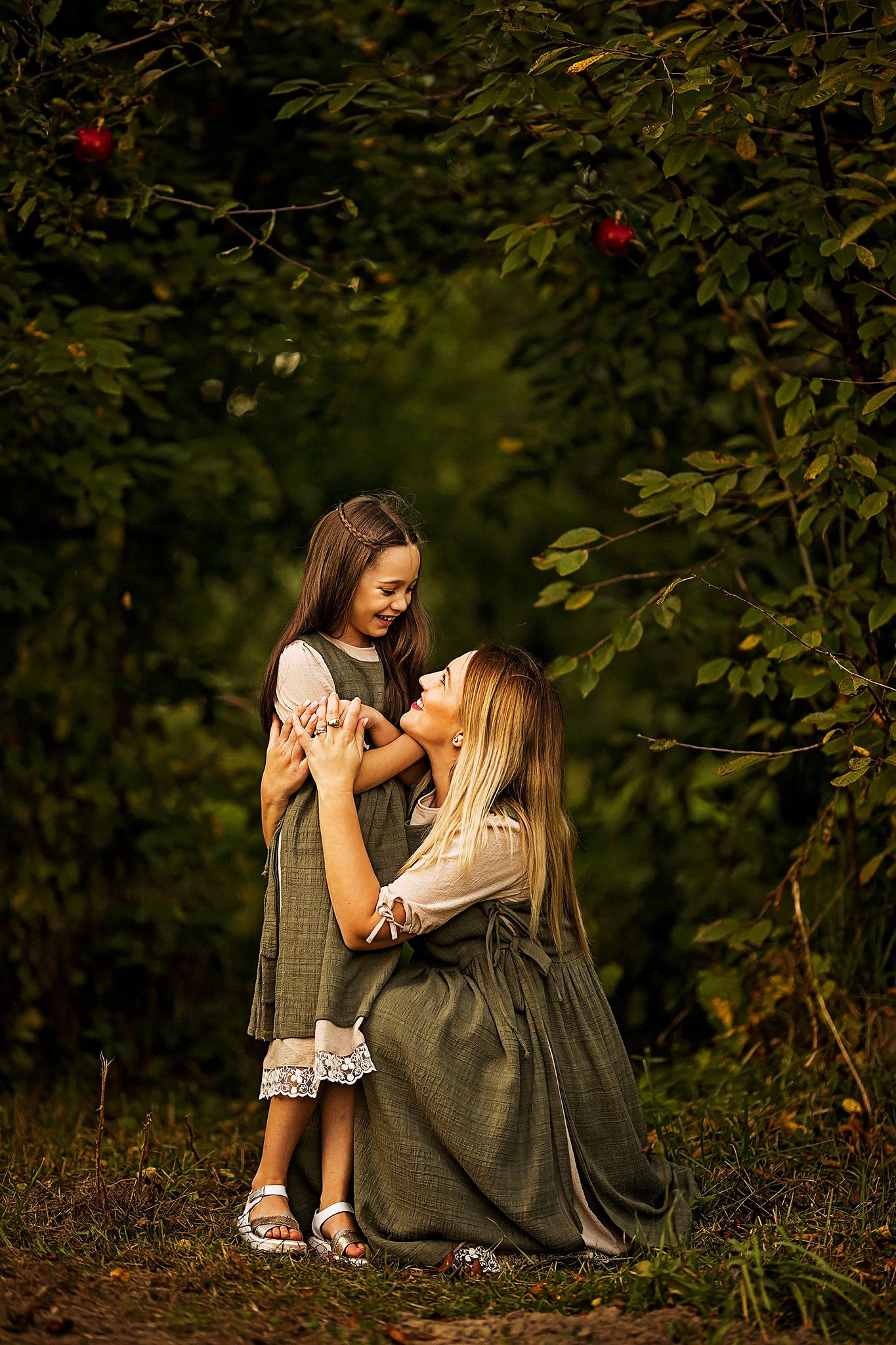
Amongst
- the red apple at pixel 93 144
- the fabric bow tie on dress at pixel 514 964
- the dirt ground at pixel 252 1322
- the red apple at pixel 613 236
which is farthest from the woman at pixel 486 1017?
the red apple at pixel 93 144

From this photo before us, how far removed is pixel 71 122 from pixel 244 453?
123 centimetres

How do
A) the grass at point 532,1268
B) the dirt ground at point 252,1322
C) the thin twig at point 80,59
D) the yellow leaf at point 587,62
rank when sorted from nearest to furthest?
the dirt ground at point 252,1322
the grass at point 532,1268
the yellow leaf at point 587,62
the thin twig at point 80,59

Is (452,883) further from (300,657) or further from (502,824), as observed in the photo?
(300,657)

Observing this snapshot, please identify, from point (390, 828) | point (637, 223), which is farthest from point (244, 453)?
point (390, 828)

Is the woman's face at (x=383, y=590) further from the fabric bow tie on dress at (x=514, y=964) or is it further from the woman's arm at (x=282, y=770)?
the fabric bow tie on dress at (x=514, y=964)

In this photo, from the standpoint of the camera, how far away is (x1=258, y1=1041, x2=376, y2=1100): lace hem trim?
8.31 ft

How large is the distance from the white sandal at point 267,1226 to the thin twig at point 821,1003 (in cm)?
152

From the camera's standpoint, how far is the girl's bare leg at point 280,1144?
2660 millimetres

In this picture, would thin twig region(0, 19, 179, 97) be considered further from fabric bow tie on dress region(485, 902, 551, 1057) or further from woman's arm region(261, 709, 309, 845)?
fabric bow tie on dress region(485, 902, 551, 1057)

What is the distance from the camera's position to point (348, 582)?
275 centimetres

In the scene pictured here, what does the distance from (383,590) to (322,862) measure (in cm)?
61

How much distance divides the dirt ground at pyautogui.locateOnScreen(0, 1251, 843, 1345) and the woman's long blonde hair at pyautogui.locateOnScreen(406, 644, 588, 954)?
80 cm

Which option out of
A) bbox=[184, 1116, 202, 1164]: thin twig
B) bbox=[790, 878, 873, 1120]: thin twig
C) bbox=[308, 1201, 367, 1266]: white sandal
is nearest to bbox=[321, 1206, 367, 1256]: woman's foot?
bbox=[308, 1201, 367, 1266]: white sandal

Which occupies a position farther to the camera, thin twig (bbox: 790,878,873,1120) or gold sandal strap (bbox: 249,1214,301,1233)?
thin twig (bbox: 790,878,873,1120)
